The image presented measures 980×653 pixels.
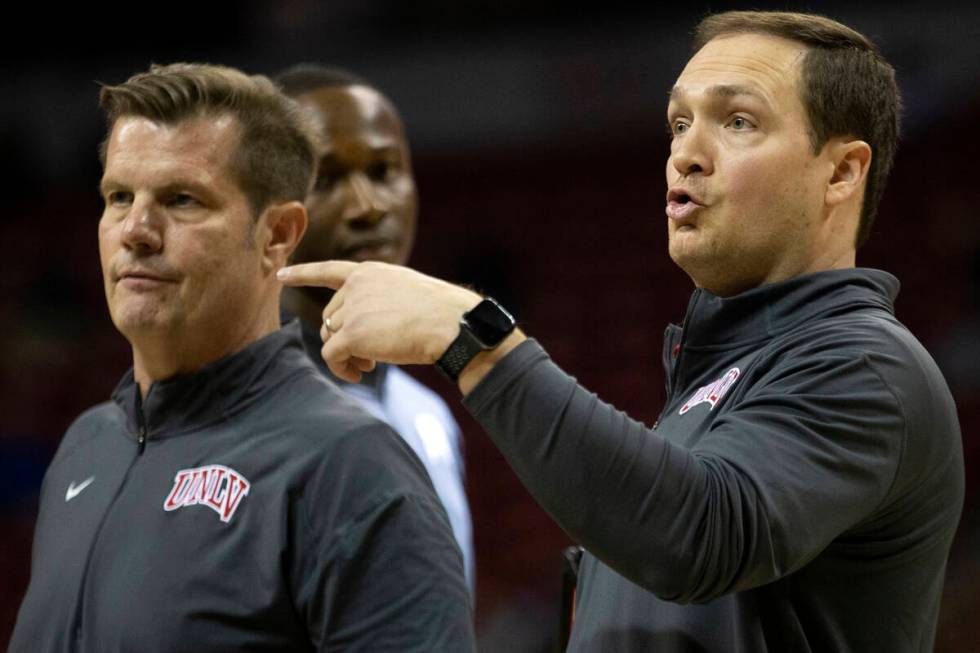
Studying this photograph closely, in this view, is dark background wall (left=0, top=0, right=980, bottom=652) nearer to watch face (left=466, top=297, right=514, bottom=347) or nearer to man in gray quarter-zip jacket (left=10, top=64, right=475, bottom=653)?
man in gray quarter-zip jacket (left=10, top=64, right=475, bottom=653)

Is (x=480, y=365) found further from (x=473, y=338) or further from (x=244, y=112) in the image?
(x=244, y=112)

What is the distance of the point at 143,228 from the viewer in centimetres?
234

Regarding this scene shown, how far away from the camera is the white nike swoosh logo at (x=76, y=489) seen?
2.48 metres

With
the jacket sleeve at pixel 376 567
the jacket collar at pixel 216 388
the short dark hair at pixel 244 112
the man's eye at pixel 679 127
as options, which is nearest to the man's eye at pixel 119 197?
the short dark hair at pixel 244 112

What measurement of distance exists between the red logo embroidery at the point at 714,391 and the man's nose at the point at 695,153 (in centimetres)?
30

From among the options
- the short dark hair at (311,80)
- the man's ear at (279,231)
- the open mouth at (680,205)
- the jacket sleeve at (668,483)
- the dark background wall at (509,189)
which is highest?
the open mouth at (680,205)

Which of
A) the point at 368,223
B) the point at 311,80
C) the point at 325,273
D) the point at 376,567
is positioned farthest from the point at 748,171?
the point at 311,80

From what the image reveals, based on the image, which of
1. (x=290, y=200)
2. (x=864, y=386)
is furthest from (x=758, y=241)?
(x=290, y=200)

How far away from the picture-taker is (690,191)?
79.9 inches

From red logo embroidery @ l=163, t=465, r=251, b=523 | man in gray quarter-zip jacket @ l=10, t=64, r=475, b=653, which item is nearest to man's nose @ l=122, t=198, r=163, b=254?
man in gray quarter-zip jacket @ l=10, t=64, r=475, b=653

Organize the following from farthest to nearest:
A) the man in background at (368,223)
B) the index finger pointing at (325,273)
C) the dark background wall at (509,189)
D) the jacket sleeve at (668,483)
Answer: the dark background wall at (509,189), the man in background at (368,223), the index finger pointing at (325,273), the jacket sleeve at (668,483)

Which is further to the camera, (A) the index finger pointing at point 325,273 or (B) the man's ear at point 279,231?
(B) the man's ear at point 279,231

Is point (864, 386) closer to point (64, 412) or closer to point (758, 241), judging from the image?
point (758, 241)

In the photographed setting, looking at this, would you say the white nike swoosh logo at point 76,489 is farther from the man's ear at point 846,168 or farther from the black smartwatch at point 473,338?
the man's ear at point 846,168
